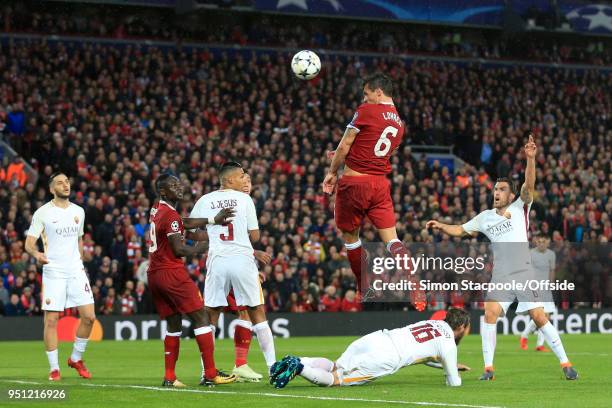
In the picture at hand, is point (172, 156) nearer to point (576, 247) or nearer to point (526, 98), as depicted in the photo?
point (576, 247)

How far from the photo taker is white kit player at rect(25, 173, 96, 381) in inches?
575

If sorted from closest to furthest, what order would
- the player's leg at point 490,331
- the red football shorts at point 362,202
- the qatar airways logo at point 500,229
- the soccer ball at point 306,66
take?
1. the red football shorts at point 362,202
2. the player's leg at point 490,331
3. the qatar airways logo at point 500,229
4. the soccer ball at point 306,66

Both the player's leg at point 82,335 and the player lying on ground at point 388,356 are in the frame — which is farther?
the player's leg at point 82,335

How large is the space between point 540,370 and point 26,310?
42.1 ft

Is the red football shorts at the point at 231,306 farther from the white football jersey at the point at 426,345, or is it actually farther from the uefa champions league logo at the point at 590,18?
the uefa champions league logo at the point at 590,18

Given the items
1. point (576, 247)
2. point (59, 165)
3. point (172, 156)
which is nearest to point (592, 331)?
point (576, 247)

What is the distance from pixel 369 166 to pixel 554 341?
11.8 ft

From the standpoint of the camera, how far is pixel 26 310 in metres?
24.8

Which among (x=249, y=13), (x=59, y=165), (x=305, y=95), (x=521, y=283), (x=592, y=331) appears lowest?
(x=592, y=331)

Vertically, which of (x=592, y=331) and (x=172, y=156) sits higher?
(x=172, y=156)

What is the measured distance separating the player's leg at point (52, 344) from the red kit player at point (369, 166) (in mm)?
4009

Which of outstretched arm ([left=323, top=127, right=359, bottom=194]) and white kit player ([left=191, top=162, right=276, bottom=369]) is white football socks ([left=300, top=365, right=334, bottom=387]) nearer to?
white kit player ([left=191, top=162, right=276, bottom=369])

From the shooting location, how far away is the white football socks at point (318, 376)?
1190 centimetres

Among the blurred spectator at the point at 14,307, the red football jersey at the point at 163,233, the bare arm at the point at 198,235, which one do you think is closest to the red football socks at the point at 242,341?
the bare arm at the point at 198,235
